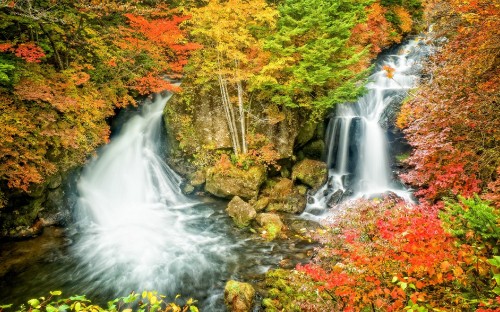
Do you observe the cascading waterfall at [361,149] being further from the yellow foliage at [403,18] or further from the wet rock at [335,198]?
the yellow foliage at [403,18]

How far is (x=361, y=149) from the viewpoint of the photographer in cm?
1502

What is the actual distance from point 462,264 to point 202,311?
19.8 ft

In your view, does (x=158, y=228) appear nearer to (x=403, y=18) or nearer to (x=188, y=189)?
(x=188, y=189)

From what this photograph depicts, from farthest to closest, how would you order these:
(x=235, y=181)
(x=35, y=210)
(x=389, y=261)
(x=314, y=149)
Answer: (x=314, y=149) < (x=235, y=181) < (x=35, y=210) < (x=389, y=261)

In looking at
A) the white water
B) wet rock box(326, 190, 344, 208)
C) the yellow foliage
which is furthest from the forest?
the yellow foliage

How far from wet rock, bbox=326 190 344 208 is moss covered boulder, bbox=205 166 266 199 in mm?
3328

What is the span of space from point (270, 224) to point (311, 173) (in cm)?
424

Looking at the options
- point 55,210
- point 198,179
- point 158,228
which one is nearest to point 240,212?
point 198,179

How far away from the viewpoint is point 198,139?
45.5ft

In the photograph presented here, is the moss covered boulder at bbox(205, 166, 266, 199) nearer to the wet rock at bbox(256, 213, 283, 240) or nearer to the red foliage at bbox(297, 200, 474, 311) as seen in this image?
the wet rock at bbox(256, 213, 283, 240)

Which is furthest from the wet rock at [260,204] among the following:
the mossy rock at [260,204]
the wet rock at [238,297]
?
the wet rock at [238,297]

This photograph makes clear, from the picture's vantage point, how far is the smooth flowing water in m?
8.09

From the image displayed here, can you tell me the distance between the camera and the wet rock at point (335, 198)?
516 inches

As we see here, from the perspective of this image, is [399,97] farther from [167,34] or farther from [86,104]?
[86,104]
